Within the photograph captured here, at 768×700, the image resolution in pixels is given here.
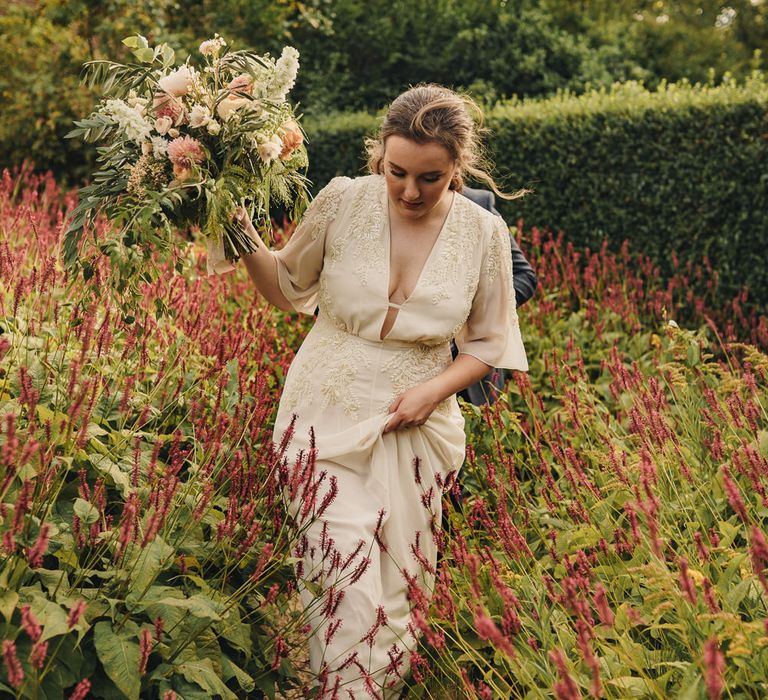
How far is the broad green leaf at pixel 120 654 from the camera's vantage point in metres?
2.05

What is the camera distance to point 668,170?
6.63 metres

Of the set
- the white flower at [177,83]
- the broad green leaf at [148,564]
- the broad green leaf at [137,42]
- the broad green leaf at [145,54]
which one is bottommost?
the broad green leaf at [148,564]

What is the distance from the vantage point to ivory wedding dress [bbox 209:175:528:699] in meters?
2.87

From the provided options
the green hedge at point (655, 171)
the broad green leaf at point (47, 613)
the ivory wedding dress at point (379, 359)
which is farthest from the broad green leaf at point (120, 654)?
the green hedge at point (655, 171)

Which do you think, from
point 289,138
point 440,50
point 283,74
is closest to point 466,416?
point 289,138

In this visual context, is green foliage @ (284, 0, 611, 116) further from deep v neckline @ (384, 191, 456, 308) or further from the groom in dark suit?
deep v neckline @ (384, 191, 456, 308)

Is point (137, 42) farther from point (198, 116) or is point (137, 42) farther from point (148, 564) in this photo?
point (148, 564)

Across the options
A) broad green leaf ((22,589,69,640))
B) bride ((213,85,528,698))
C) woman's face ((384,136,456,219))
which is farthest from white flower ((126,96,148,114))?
broad green leaf ((22,589,69,640))

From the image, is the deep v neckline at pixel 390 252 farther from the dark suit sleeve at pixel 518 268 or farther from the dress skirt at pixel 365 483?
the dark suit sleeve at pixel 518 268

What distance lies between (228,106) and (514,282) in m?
1.78

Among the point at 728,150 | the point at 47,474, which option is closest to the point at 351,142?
the point at 728,150

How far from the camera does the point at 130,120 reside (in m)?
Result: 2.64

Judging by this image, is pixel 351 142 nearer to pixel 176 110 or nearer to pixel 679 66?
pixel 176 110

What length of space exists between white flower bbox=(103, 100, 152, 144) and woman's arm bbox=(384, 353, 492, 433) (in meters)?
1.22
